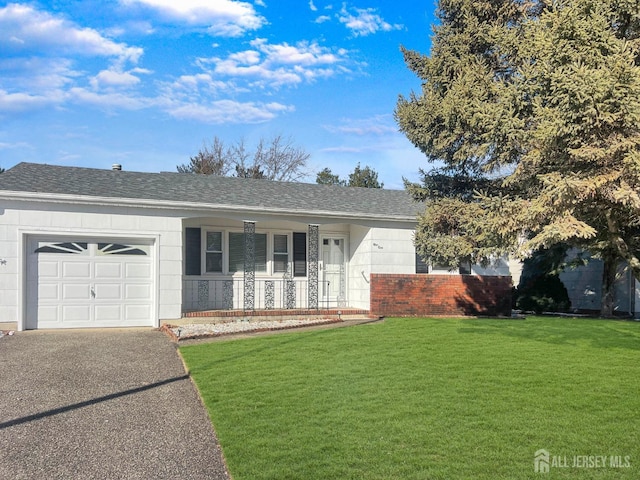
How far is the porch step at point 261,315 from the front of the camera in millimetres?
14703

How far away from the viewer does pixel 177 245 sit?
14.6 meters

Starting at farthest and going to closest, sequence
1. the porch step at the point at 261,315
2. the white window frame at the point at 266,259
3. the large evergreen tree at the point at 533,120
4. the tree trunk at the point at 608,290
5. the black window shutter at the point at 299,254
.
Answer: the tree trunk at the point at 608,290 < the black window shutter at the point at 299,254 < the white window frame at the point at 266,259 < the porch step at the point at 261,315 < the large evergreen tree at the point at 533,120

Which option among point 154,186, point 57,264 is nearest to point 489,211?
point 154,186

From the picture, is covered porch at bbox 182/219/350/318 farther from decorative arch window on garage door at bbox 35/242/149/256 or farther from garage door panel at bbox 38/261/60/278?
garage door panel at bbox 38/261/60/278

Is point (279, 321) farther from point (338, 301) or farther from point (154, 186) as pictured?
point (154, 186)

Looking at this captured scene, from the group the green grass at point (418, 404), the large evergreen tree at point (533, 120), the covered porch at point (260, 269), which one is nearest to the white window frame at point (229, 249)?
the covered porch at point (260, 269)

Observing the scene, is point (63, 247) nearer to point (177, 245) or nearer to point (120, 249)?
point (120, 249)

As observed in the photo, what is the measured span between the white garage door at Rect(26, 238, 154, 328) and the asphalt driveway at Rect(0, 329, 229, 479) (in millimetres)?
2603

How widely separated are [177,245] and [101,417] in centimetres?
813

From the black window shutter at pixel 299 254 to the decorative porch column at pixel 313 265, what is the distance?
1.20 feet

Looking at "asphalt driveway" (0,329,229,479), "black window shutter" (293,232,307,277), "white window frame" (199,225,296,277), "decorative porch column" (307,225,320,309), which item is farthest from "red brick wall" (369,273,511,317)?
"asphalt driveway" (0,329,229,479)

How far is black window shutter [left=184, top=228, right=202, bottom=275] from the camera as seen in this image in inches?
629

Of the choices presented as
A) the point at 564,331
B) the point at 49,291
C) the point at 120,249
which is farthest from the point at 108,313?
the point at 564,331

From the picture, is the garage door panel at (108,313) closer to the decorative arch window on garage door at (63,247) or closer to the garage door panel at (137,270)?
the garage door panel at (137,270)
